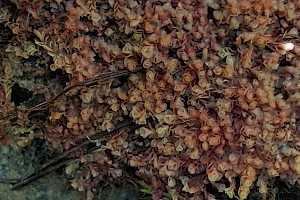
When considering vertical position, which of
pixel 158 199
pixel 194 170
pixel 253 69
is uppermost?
pixel 253 69

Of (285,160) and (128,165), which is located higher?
(285,160)

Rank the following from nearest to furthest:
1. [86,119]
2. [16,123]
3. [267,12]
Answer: [267,12] → [86,119] → [16,123]

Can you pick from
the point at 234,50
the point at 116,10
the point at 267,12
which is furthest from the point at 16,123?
the point at 267,12

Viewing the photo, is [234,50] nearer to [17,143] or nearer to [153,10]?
[153,10]

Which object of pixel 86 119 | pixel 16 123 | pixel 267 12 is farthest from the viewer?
pixel 16 123

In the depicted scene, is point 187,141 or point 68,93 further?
point 68,93

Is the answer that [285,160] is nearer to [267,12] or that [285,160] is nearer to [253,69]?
[253,69]
